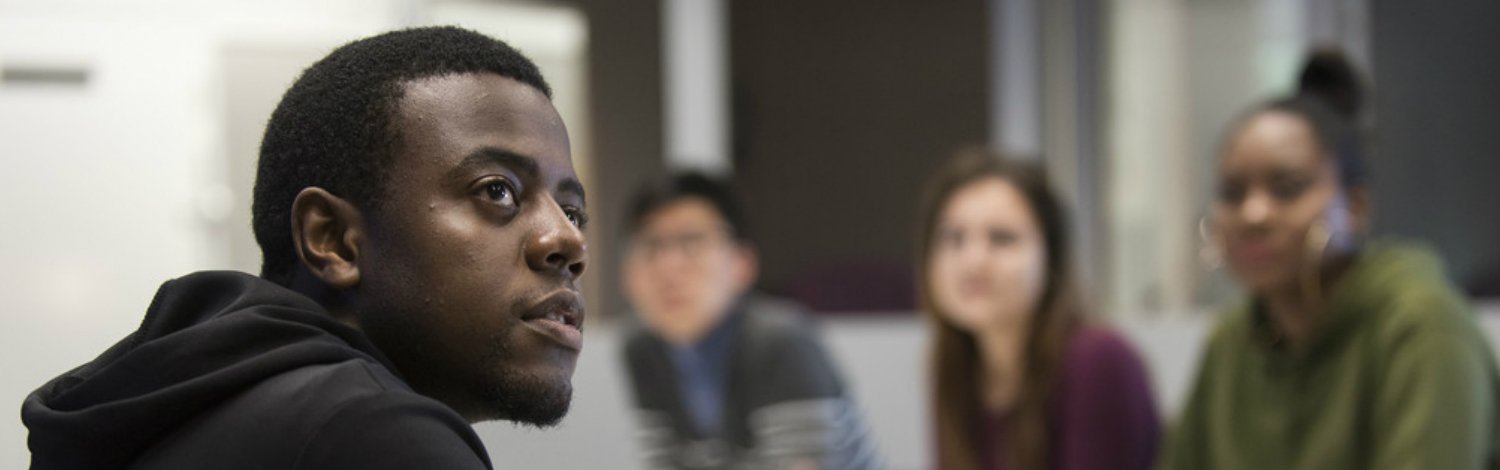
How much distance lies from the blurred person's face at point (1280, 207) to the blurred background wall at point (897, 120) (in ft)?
2.76

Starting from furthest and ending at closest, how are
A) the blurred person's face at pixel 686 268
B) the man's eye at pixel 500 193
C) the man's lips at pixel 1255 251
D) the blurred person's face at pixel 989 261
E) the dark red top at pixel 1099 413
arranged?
the blurred person's face at pixel 686 268
the blurred person's face at pixel 989 261
the dark red top at pixel 1099 413
the man's lips at pixel 1255 251
the man's eye at pixel 500 193

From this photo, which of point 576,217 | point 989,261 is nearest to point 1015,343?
point 989,261

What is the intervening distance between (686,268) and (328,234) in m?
1.95

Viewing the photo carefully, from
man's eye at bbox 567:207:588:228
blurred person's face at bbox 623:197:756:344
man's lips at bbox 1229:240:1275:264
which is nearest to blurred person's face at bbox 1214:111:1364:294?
man's lips at bbox 1229:240:1275:264

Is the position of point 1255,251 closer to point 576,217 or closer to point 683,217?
point 683,217

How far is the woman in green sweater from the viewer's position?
1.78 metres

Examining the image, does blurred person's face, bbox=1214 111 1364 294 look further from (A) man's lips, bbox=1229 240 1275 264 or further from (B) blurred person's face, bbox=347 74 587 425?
(B) blurred person's face, bbox=347 74 587 425

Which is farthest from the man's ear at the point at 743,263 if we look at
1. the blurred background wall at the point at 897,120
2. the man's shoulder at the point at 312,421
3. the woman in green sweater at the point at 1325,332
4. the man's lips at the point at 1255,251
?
the man's shoulder at the point at 312,421

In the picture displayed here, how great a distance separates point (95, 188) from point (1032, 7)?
2940mm

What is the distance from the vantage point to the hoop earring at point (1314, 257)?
1.92 meters

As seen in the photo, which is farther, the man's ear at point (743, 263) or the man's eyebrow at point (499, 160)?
the man's ear at point (743, 263)

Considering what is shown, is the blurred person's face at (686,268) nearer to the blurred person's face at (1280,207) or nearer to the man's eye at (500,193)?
the blurred person's face at (1280,207)

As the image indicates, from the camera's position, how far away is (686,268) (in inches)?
108

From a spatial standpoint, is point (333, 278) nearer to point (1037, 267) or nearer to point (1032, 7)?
point (1037, 267)
